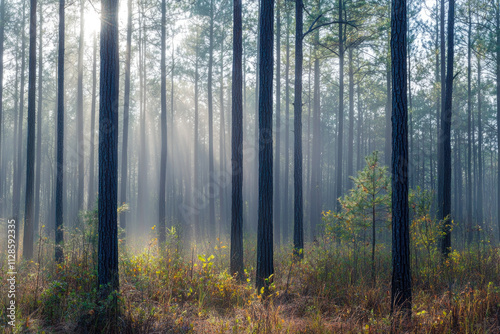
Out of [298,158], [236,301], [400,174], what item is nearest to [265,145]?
[400,174]

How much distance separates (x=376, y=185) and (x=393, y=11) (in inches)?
157

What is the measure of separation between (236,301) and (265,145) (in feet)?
10.6

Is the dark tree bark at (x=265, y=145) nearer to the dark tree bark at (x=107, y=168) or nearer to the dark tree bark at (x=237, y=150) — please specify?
the dark tree bark at (x=237, y=150)

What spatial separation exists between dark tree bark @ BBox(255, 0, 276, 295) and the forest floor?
760 mm

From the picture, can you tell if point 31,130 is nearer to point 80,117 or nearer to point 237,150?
point 80,117

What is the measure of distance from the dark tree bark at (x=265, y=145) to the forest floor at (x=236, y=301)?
29.9 inches

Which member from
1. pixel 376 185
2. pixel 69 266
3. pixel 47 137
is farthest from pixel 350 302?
pixel 47 137

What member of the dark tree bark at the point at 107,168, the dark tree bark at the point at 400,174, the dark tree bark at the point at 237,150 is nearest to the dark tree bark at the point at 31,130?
the dark tree bark at the point at 107,168

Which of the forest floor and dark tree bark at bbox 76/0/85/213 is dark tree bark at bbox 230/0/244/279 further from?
dark tree bark at bbox 76/0/85/213

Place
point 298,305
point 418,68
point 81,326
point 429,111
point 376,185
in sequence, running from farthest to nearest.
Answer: point 429,111, point 418,68, point 376,185, point 298,305, point 81,326

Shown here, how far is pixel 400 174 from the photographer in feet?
16.8

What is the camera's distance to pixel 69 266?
671 centimetres

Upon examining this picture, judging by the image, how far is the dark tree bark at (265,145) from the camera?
644 centimetres

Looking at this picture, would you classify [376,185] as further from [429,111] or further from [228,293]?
[429,111]
